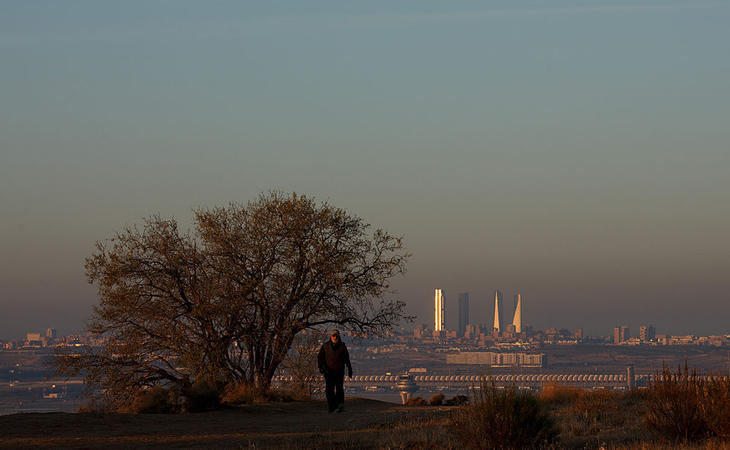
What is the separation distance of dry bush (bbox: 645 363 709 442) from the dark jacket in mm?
9075

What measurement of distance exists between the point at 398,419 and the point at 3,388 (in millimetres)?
98725

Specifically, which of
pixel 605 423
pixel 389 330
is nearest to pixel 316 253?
pixel 389 330

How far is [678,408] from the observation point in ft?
61.0

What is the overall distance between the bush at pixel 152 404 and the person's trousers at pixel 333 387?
5.16 meters

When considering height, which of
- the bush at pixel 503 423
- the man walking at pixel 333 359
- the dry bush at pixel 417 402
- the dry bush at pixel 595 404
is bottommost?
the dry bush at pixel 417 402

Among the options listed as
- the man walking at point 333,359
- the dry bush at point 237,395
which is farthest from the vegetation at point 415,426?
the dry bush at point 237,395

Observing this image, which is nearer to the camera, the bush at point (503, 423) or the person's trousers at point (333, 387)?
the bush at point (503, 423)

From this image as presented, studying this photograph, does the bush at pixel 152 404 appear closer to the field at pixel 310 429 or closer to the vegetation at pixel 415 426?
the vegetation at pixel 415 426

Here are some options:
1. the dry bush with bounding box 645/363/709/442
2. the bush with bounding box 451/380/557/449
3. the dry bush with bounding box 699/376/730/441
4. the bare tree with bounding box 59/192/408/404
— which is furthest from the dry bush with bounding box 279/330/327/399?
the dry bush with bounding box 699/376/730/441

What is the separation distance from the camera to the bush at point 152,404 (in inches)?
1153

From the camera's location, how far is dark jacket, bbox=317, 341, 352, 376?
26.2m

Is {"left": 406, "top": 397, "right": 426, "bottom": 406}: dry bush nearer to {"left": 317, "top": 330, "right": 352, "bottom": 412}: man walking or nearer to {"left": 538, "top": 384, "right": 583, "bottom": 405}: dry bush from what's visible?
{"left": 538, "top": 384, "right": 583, "bottom": 405}: dry bush

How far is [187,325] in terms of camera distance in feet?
119

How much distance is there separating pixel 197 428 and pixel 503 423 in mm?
8955
